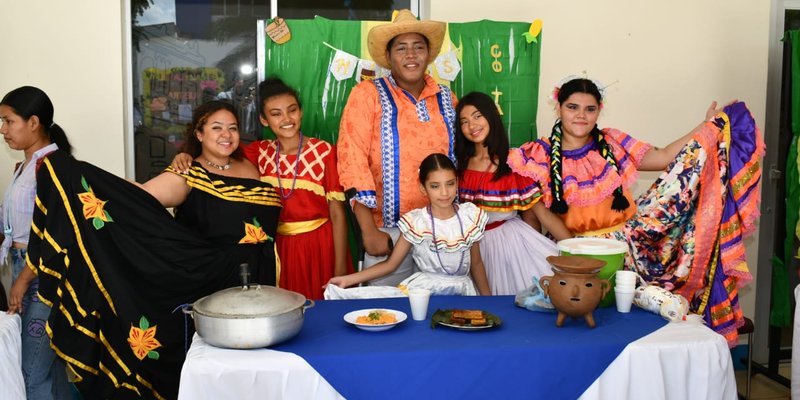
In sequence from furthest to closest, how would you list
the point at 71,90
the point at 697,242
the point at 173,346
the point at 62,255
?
1. the point at 71,90
2. the point at 697,242
3. the point at 173,346
4. the point at 62,255

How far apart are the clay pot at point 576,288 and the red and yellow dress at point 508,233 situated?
949 millimetres

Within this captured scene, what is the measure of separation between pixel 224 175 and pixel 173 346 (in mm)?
745

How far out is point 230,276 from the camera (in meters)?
2.70

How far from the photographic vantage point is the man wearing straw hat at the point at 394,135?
3.02m

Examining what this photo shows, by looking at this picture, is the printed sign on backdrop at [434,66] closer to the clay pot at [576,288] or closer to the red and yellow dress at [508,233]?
the red and yellow dress at [508,233]

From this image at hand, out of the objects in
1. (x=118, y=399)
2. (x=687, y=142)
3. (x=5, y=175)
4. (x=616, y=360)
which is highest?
(x=687, y=142)

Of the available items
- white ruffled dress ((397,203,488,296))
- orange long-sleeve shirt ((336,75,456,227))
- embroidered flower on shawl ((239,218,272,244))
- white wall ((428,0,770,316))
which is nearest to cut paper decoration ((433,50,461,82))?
white wall ((428,0,770,316))

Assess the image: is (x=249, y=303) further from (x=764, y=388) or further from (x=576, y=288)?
(x=764, y=388)

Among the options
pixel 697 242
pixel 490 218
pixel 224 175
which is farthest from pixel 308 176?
pixel 697 242

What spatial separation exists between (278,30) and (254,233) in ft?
4.14

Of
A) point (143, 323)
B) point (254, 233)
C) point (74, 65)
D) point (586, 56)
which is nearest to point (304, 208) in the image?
point (254, 233)

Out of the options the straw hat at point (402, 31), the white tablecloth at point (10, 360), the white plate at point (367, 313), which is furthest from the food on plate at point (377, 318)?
the straw hat at point (402, 31)

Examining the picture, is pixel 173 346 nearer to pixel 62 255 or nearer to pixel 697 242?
pixel 62 255

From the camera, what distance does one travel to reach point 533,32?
12.1 feet
